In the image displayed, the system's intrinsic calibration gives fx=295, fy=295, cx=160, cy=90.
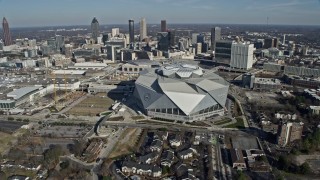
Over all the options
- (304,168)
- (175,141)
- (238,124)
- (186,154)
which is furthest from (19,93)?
(304,168)

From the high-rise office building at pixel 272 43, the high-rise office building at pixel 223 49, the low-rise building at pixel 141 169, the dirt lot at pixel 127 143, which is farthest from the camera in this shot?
the high-rise office building at pixel 272 43

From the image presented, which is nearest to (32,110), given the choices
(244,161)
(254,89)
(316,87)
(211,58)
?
(244,161)

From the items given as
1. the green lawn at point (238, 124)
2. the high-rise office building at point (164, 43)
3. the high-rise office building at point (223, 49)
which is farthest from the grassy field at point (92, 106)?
the high-rise office building at point (164, 43)

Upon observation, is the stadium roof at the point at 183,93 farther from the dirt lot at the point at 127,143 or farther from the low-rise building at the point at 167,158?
the low-rise building at the point at 167,158

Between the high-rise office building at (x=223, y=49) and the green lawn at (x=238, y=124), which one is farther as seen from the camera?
the high-rise office building at (x=223, y=49)

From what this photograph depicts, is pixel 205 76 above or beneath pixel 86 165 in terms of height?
above

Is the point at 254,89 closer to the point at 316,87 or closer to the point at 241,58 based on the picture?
the point at 316,87

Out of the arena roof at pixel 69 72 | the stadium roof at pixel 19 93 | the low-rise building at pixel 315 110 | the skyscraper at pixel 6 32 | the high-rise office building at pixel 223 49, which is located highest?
the skyscraper at pixel 6 32

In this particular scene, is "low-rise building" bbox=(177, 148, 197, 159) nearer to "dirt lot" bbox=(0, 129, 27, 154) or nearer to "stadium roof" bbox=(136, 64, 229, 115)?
"stadium roof" bbox=(136, 64, 229, 115)
